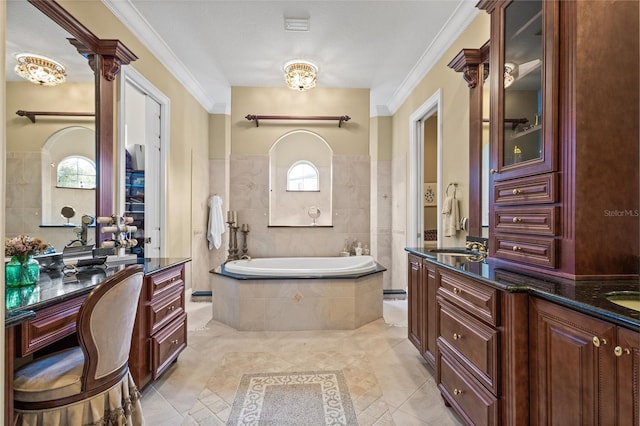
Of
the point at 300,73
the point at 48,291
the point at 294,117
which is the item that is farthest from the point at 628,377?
the point at 294,117

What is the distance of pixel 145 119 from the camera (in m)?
2.97

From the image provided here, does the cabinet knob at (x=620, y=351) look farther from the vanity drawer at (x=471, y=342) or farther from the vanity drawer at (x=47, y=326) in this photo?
the vanity drawer at (x=47, y=326)

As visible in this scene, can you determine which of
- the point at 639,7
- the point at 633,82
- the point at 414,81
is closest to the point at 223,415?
the point at 633,82

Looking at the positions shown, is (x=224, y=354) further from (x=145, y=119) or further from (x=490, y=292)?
(x=145, y=119)

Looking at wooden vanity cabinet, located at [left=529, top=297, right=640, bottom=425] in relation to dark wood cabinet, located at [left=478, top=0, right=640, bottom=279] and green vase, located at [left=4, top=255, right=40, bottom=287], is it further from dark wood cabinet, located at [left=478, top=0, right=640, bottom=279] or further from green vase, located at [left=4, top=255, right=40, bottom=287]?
green vase, located at [left=4, top=255, right=40, bottom=287]

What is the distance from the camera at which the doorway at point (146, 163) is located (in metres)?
2.78

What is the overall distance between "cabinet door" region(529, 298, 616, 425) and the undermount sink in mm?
217

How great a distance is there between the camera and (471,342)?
1.43 meters

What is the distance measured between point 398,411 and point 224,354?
1436 mm

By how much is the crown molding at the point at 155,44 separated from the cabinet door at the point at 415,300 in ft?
9.68

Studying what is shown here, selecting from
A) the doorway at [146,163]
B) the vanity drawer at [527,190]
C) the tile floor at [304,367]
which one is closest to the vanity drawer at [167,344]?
the tile floor at [304,367]

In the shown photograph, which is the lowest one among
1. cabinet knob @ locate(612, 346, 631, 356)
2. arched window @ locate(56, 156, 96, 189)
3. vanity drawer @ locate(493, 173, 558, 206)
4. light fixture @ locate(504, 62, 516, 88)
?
cabinet knob @ locate(612, 346, 631, 356)

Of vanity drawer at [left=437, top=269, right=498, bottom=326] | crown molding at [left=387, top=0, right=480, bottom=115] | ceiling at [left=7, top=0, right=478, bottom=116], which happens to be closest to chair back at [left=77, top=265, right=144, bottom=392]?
ceiling at [left=7, top=0, right=478, bottom=116]

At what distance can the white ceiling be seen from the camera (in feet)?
7.97
